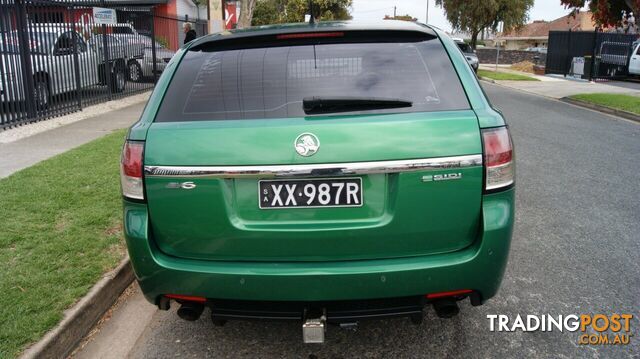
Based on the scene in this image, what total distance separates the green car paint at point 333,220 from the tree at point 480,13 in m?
44.4

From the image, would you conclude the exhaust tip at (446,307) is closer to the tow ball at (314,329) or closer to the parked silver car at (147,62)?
the tow ball at (314,329)

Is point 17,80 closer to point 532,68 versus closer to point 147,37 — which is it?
point 147,37

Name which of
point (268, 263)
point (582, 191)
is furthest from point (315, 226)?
point (582, 191)

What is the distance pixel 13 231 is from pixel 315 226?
3.16 metres

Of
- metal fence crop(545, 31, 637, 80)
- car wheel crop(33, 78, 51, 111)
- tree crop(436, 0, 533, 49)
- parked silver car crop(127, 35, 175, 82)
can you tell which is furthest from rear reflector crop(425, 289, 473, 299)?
tree crop(436, 0, 533, 49)

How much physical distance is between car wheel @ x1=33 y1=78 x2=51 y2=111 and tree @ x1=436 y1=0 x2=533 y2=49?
3824cm

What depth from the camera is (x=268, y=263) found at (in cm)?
249

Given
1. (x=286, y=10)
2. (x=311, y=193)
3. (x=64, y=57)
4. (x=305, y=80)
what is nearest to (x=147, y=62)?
(x=64, y=57)

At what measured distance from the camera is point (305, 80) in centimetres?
265

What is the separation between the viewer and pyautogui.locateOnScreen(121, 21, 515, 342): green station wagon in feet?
7.84

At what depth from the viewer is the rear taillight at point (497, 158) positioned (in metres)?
2.47

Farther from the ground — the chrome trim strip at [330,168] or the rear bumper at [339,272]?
the chrome trim strip at [330,168]

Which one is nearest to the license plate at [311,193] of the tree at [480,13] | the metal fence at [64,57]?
the metal fence at [64,57]
